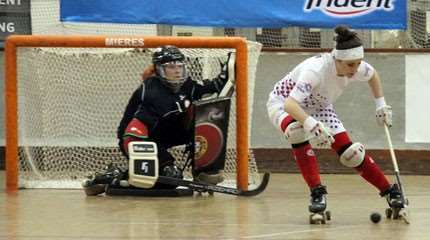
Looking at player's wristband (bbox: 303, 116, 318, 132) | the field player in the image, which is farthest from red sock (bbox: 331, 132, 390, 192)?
player's wristband (bbox: 303, 116, 318, 132)

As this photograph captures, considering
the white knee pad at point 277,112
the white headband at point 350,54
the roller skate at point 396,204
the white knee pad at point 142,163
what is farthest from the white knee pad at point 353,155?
the white knee pad at point 142,163

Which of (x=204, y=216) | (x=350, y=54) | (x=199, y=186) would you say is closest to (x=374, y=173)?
(x=350, y=54)

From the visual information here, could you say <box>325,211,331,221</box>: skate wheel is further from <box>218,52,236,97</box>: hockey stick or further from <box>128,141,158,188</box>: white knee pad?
<box>218,52,236,97</box>: hockey stick

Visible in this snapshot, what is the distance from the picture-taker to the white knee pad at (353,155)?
7.14m

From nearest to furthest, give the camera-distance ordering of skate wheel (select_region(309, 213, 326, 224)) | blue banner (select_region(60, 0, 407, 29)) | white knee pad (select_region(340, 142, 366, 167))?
1. skate wheel (select_region(309, 213, 326, 224))
2. white knee pad (select_region(340, 142, 366, 167))
3. blue banner (select_region(60, 0, 407, 29))

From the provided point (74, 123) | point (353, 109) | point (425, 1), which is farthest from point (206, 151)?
point (425, 1)

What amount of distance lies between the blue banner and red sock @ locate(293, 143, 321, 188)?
3.20m

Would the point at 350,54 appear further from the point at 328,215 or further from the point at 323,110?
the point at 328,215

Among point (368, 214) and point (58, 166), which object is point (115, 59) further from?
point (368, 214)

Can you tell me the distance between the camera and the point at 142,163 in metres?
8.26

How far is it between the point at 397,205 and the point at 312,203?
603 millimetres

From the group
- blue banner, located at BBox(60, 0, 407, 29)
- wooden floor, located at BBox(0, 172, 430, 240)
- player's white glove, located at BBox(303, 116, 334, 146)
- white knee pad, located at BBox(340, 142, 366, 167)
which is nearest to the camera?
wooden floor, located at BBox(0, 172, 430, 240)

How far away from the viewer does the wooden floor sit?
6500 millimetres

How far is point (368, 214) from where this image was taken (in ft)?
24.6
